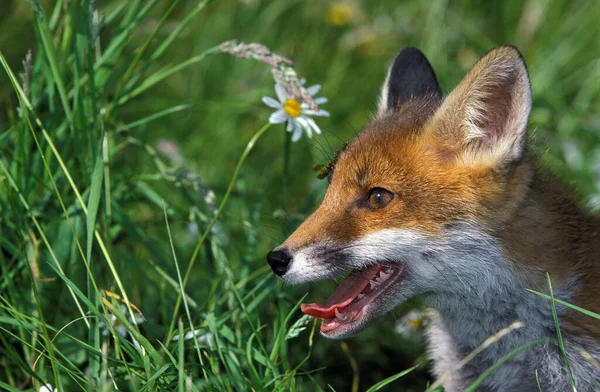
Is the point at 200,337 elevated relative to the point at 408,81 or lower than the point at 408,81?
lower

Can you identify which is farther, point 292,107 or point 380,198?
point 292,107

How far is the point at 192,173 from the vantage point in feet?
13.6

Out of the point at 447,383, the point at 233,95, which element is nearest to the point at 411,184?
the point at 447,383

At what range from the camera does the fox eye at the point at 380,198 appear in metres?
3.48

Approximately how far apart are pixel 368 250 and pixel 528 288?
2.41ft

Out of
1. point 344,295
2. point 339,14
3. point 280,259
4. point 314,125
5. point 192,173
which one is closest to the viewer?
point 280,259

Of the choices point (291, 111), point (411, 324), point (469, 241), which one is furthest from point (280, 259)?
point (411, 324)

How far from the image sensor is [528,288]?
3.43 metres

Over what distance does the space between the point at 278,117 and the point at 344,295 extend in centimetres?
97

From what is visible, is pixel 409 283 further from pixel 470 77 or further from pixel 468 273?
pixel 470 77

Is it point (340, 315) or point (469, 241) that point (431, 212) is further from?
point (340, 315)

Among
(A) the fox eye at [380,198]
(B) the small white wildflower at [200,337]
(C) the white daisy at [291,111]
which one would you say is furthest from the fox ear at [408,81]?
(B) the small white wildflower at [200,337]

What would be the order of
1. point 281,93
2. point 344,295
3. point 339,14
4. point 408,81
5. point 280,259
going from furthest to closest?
point 339,14
point 408,81
point 281,93
point 344,295
point 280,259

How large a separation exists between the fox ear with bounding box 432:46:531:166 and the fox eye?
12.8 inches
